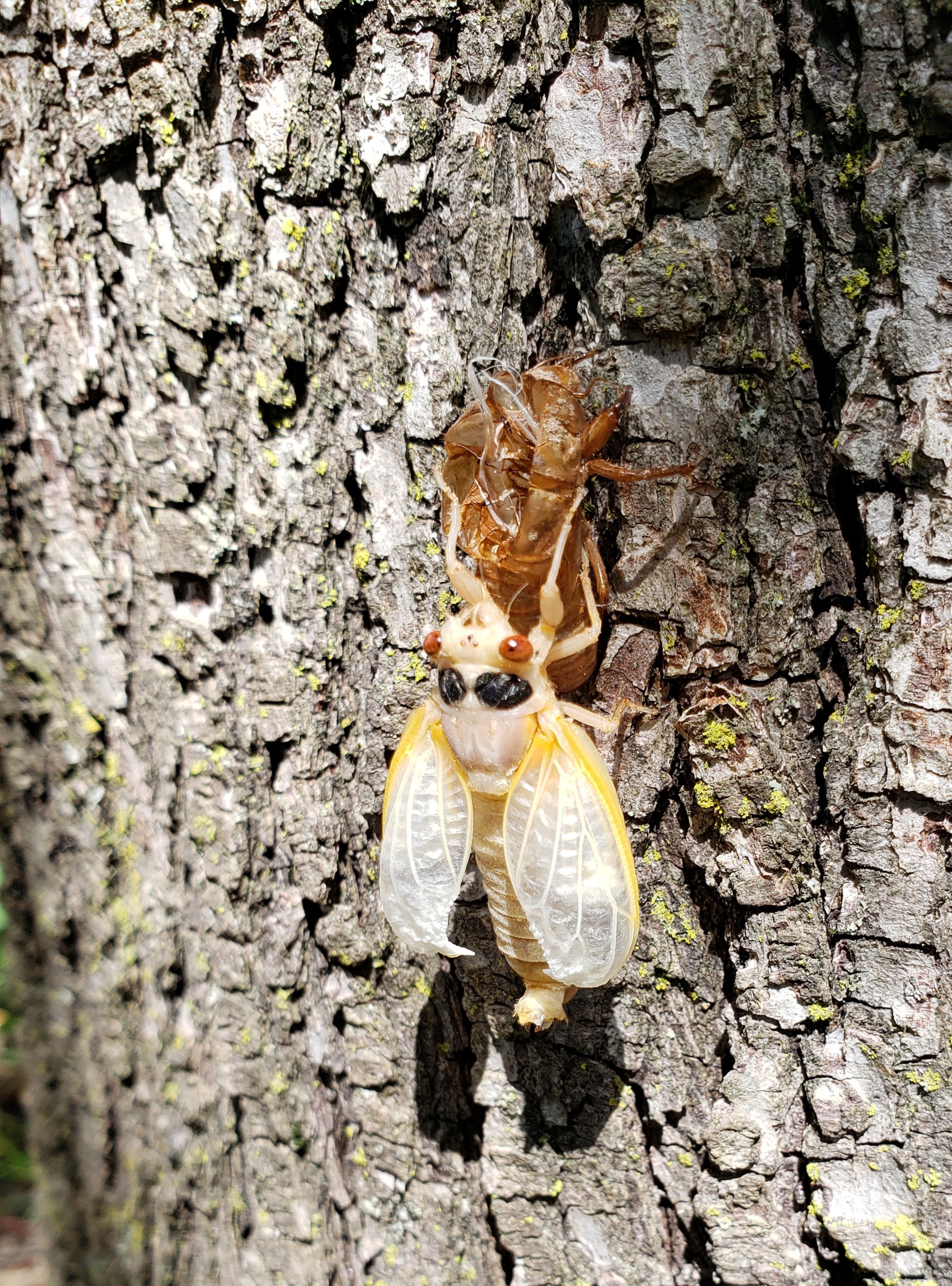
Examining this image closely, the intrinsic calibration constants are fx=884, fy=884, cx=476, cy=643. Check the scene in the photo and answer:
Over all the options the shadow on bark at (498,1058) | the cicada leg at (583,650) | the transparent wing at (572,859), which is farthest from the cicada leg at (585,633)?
the shadow on bark at (498,1058)

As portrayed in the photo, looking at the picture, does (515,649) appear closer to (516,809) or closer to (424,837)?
(516,809)

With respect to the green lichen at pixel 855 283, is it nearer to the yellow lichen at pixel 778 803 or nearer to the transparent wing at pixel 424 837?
the yellow lichen at pixel 778 803

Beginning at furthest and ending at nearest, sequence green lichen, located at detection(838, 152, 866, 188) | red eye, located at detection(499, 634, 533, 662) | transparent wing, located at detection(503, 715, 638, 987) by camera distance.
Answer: red eye, located at detection(499, 634, 533, 662)
transparent wing, located at detection(503, 715, 638, 987)
green lichen, located at detection(838, 152, 866, 188)

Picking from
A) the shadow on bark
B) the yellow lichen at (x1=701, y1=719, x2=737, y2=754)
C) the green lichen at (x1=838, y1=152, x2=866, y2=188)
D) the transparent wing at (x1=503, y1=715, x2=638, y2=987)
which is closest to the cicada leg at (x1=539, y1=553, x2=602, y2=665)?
the transparent wing at (x1=503, y1=715, x2=638, y2=987)

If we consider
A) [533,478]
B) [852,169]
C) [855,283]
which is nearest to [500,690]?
[533,478]

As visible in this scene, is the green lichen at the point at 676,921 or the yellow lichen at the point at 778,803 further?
the green lichen at the point at 676,921

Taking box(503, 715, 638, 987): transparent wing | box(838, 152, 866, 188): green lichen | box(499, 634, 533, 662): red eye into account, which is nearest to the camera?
box(838, 152, 866, 188): green lichen

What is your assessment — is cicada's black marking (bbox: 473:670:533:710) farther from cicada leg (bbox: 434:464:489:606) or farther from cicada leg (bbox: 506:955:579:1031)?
cicada leg (bbox: 506:955:579:1031)
